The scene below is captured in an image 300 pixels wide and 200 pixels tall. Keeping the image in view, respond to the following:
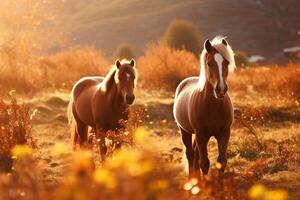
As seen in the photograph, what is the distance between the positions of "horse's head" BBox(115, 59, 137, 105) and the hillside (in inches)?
3073

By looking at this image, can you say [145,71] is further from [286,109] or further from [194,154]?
[194,154]

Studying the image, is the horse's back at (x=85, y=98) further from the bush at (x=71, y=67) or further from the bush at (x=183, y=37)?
the bush at (x=183, y=37)

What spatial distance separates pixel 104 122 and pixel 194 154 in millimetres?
1504

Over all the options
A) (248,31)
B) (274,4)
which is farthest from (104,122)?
(274,4)

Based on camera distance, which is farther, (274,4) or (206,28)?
(274,4)

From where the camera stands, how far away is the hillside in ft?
303

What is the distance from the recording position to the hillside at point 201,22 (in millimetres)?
92500

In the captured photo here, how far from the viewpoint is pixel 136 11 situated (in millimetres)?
116688

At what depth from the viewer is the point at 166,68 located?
75.3 ft

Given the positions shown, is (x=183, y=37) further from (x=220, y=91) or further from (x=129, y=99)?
(x=220, y=91)

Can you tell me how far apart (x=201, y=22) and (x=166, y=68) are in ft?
263

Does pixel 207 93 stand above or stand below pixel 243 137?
above

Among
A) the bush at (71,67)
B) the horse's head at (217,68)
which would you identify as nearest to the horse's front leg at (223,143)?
the horse's head at (217,68)

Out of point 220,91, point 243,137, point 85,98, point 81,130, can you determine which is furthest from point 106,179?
point 243,137
